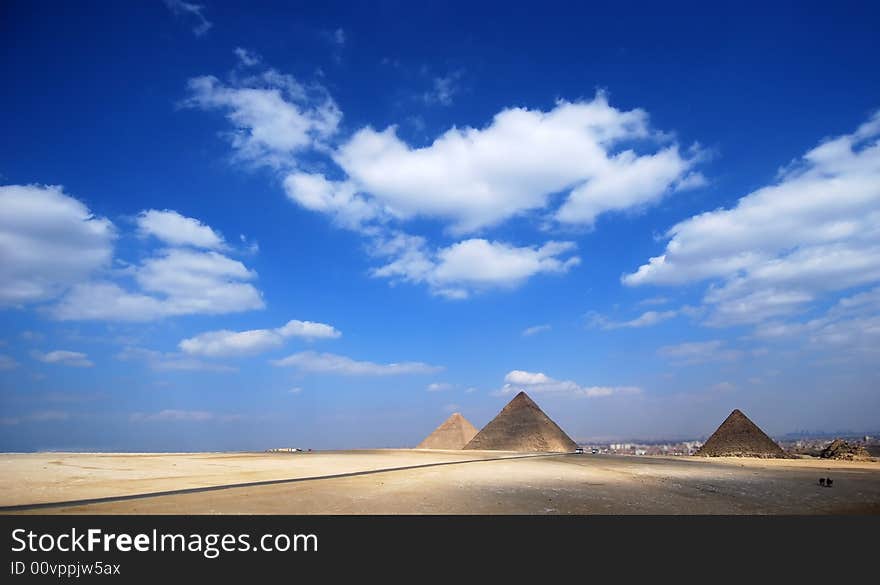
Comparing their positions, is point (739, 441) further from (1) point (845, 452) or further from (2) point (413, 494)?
(2) point (413, 494)

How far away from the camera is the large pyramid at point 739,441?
204 ft

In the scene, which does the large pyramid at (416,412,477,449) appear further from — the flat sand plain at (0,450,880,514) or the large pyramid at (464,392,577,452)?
the flat sand plain at (0,450,880,514)

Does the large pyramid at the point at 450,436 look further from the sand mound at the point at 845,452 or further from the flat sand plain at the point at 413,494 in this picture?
the flat sand plain at the point at 413,494

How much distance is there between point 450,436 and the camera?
8775 cm

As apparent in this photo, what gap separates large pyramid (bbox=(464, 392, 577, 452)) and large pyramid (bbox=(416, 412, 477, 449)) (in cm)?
1000

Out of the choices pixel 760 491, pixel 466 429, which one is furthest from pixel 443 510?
pixel 466 429

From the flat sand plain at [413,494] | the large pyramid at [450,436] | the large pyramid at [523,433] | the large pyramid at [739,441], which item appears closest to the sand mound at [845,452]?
the large pyramid at [739,441]

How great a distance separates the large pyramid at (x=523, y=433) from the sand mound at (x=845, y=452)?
3261 cm
